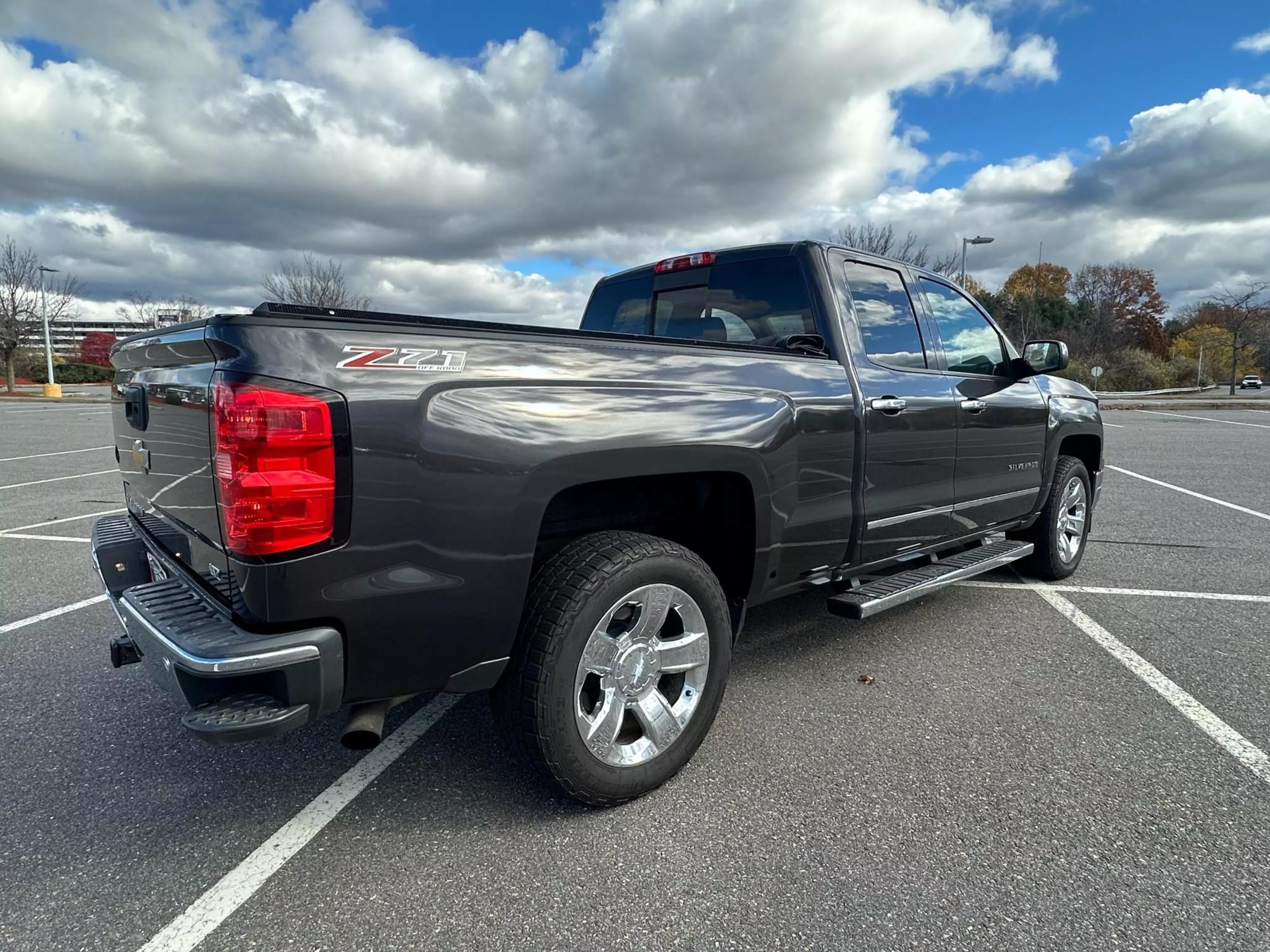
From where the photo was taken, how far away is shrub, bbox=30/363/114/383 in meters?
42.8

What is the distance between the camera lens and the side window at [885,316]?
137 inches

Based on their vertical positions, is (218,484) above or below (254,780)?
above

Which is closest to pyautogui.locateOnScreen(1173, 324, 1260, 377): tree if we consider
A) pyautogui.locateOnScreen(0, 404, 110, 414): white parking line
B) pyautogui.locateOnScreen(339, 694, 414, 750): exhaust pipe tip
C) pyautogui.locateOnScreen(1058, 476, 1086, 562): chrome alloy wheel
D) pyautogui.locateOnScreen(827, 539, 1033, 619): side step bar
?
pyautogui.locateOnScreen(1058, 476, 1086, 562): chrome alloy wheel

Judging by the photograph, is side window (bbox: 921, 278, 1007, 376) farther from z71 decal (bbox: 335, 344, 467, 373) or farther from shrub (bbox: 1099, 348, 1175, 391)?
shrub (bbox: 1099, 348, 1175, 391)

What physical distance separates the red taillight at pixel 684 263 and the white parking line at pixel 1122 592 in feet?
9.10

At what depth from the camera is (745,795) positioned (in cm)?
252

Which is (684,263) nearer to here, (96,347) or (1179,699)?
(1179,699)

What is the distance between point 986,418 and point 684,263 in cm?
180

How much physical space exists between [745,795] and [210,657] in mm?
1675

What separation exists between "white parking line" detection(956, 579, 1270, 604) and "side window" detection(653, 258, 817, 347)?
8.28 ft

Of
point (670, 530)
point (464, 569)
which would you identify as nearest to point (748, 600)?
point (670, 530)

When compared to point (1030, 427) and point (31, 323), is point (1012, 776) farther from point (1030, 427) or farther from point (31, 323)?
point (31, 323)

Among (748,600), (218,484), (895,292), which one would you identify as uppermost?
(895,292)

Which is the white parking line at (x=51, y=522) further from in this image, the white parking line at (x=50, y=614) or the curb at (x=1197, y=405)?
the curb at (x=1197, y=405)
